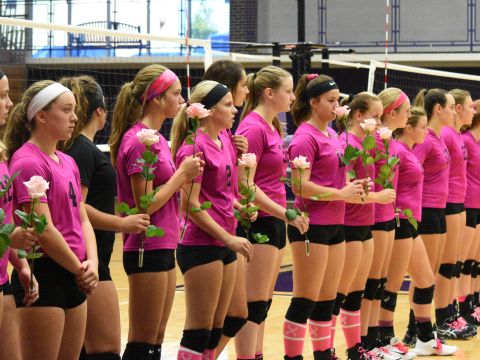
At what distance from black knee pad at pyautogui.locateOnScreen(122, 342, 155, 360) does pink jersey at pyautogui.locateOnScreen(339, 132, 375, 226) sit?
1779 mm

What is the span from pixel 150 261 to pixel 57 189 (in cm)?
70

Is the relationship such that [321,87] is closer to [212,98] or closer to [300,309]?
[212,98]

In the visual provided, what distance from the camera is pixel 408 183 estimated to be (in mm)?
6391

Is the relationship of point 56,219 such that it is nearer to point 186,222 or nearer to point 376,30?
point 186,222

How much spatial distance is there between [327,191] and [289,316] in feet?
2.46

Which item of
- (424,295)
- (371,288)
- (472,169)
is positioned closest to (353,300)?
(371,288)

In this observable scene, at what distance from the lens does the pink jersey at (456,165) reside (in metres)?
7.30

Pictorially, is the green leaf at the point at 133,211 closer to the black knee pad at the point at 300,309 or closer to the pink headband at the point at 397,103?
the black knee pad at the point at 300,309

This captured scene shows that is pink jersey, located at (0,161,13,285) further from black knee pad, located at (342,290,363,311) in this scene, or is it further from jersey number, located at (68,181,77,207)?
black knee pad, located at (342,290,363,311)

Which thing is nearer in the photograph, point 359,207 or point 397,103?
point 359,207

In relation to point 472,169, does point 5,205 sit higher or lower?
higher

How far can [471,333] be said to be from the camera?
723cm

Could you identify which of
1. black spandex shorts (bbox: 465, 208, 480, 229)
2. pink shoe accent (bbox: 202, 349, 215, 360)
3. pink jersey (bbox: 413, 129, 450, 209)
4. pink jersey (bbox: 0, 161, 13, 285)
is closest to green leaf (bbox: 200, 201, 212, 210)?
pink shoe accent (bbox: 202, 349, 215, 360)

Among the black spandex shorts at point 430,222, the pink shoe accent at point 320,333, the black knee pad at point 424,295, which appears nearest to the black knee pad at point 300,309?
the pink shoe accent at point 320,333
